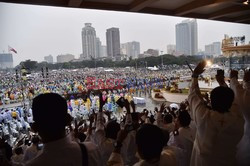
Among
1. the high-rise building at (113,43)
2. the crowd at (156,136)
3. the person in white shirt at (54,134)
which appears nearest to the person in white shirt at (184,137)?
the crowd at (156,136)

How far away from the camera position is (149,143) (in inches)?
41.1

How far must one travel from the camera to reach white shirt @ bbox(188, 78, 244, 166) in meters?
1.33

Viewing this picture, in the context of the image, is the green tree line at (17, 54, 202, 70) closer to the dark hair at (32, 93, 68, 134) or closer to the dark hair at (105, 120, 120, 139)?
the dark hair at (105, 120, 120, 139)

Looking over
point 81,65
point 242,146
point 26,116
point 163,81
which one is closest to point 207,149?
point 242,146

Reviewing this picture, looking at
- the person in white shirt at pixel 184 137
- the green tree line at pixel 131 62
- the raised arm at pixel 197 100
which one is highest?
the green tree line at pixel 131 62

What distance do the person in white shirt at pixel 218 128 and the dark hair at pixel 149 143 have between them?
0.43 metres

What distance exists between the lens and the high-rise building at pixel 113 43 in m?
34.0

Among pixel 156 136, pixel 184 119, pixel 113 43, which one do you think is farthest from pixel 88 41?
pixel 156 136

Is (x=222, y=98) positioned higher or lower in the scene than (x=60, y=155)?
higher

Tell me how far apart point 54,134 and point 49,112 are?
10 centimetres

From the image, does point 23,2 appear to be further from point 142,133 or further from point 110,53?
point 110,53

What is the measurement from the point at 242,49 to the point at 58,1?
900 centimetres

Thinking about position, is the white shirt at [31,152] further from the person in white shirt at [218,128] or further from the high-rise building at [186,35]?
the high-rise building at [186,35]

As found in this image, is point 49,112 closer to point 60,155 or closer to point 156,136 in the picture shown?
point 60,155
